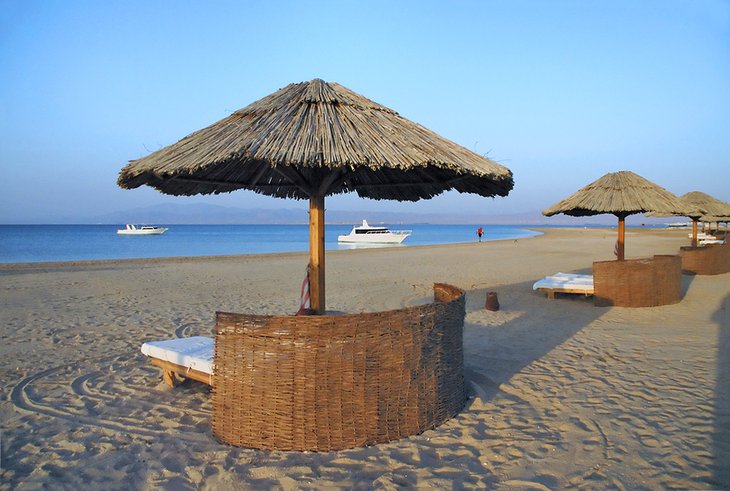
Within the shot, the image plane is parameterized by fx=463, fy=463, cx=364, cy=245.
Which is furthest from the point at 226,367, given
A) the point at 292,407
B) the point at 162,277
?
the point at 162,277

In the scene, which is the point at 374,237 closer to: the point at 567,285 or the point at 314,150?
the point at 567,285

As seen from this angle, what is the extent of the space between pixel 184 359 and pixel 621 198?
30.2 feet

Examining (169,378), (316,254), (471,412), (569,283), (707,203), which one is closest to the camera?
(471,412)

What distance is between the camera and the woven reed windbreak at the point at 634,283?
29.0ft

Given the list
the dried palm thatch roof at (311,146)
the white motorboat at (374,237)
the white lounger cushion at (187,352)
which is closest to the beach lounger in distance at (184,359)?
the white lounger cushion at (187,352)

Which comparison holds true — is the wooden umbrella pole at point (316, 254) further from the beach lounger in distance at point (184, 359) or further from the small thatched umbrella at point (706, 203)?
the small thatched umbrella at point (706, 203)

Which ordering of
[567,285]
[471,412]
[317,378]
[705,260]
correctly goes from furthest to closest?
1. [705,260]
2. [567,285]
3. [471,412]
4. [317,378]

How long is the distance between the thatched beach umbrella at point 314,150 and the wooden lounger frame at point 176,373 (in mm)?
1150

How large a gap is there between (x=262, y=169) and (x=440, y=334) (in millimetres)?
2524

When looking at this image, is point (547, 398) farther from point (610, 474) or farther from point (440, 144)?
point (440, 144)

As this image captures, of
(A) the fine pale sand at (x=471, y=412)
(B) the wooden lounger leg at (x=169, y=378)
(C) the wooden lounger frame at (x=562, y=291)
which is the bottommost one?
(A) the fine pale sand at (x=471, y=412)

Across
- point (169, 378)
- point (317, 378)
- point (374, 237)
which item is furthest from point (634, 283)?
point (374, 237)

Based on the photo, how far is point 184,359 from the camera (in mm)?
4281

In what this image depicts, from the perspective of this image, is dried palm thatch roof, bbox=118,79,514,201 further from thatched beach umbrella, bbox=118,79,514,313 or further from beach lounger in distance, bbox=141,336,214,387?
beach lounger in distance, bbox=141,336,214,387
